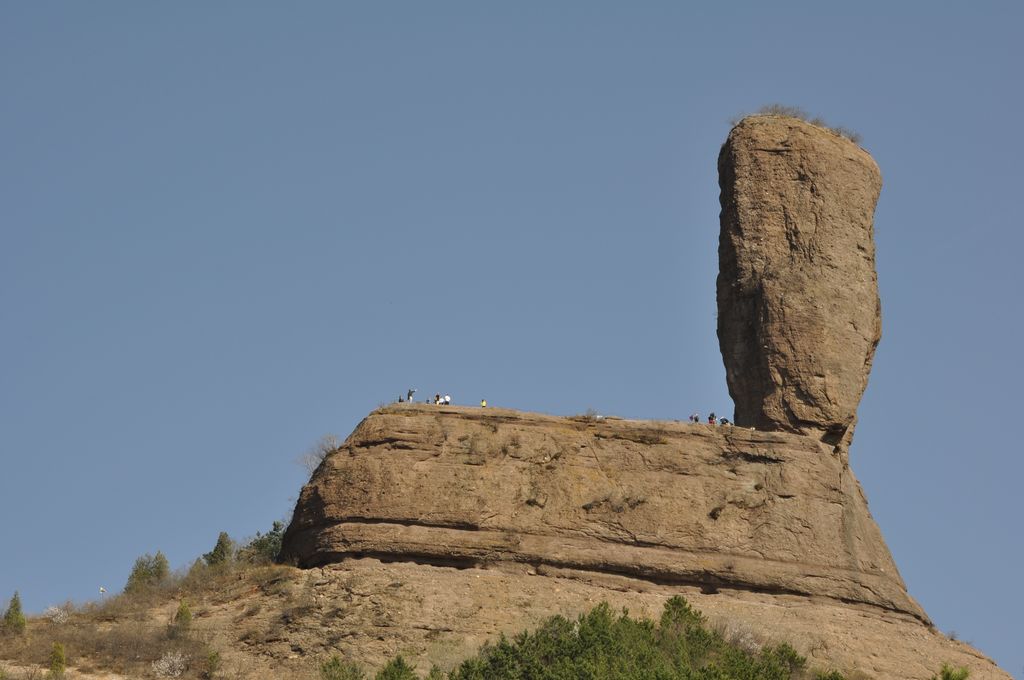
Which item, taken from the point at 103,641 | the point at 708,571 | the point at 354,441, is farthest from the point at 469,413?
the point at 103,641

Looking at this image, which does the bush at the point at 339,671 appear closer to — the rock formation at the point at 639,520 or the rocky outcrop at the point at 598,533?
the rock formation at the point at 639,520

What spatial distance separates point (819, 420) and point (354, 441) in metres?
9.77

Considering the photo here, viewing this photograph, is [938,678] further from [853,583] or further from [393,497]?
[393,497]

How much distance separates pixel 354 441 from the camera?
42625 millimetres

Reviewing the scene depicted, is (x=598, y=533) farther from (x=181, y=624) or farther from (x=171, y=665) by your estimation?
(x=171, y=665)

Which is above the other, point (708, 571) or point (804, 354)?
point (804, 354)

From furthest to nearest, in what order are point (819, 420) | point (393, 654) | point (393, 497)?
point (819, 420)
point (393, 497)
point (393, 654)

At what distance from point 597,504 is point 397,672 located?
23.0 ft

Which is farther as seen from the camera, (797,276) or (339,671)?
(797,276)

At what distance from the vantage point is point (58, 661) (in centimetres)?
3803

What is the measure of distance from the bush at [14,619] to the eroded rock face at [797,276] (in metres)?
15.5

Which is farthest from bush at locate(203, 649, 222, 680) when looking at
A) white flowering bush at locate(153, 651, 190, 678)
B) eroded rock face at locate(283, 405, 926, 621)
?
eroded rock face at locate(283, 405, 926, 621)

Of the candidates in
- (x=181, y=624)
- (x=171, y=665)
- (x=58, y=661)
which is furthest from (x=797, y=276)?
(x=58, y=661)

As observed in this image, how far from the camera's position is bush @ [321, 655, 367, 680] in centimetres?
3716
